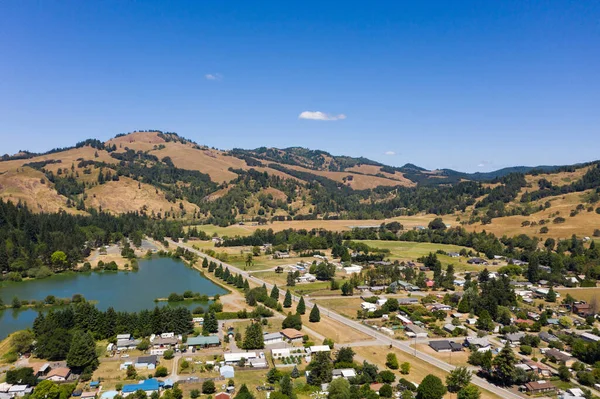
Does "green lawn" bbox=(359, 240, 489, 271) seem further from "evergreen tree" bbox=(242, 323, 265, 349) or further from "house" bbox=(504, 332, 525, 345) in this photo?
"evergreen tree" bbox=(242, 323, 265, 349)

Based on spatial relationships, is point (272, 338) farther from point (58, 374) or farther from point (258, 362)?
point (58, 374)

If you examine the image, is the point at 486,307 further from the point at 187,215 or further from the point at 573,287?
the point at 187,215

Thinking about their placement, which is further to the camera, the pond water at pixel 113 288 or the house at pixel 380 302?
the house at pixel 380 302

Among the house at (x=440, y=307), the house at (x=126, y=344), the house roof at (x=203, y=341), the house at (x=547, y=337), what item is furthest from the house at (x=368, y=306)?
the house at (x=126, y=344)

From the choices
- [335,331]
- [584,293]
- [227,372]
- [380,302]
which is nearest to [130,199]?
[380,302]

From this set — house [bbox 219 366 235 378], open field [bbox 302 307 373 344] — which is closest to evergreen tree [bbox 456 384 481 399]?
open field [bbox 302 307 373 344]

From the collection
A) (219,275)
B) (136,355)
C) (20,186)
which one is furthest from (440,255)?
(20,186)

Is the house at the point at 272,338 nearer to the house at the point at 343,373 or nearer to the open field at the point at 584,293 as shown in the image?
the house at the point at 343,373
